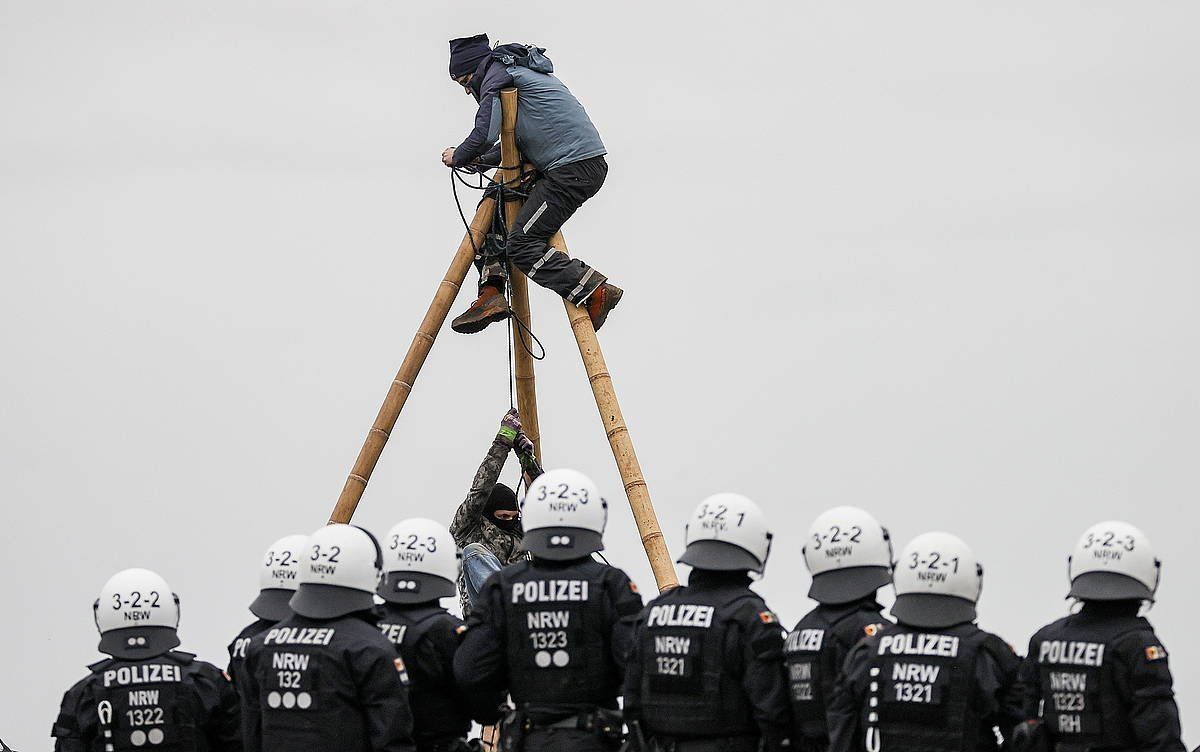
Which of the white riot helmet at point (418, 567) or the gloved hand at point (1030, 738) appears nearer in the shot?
the gloved hand at point (1030, 738)

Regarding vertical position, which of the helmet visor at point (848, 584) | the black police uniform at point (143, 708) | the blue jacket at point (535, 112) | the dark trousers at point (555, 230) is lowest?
the black police uniform at point (143, 708)

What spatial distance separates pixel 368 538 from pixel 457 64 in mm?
5601

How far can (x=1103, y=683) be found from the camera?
9.74 m

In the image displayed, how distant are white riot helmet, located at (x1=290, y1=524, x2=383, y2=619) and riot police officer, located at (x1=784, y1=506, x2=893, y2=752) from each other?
235 centimetres

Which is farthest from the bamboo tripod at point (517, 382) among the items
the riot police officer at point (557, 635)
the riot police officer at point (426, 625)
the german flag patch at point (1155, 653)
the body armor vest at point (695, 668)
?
the german flag patch at point (1155, 653)

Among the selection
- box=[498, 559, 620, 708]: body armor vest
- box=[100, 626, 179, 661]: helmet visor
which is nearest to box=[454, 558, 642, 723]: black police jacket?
box=[498, 559, 620, 708]: body armor vest

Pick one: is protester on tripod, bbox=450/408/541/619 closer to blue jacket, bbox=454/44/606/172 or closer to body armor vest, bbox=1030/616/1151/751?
blue jacket, bbox=454/44/606/172

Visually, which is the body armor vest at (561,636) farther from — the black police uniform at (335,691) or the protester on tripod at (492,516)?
the protester on tripod at (492,516)

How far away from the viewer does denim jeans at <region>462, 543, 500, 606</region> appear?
14.4 metres

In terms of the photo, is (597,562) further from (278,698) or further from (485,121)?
(485,121)

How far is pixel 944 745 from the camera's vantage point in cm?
972

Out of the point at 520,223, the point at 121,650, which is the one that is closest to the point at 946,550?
the point at 121,650

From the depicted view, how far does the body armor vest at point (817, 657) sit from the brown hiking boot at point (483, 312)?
607 cm

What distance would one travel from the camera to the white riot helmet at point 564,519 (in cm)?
1093
